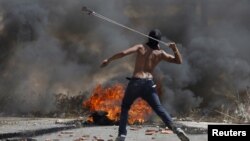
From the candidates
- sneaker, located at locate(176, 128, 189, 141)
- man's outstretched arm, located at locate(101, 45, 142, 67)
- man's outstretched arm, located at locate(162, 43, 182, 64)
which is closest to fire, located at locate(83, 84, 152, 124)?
man's outstretched arm, located at locate(162, 43, 182, 64)

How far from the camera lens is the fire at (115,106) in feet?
42.4

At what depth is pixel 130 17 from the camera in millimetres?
21031

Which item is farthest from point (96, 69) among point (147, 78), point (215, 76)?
point (147, 78)

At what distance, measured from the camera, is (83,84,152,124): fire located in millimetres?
12930

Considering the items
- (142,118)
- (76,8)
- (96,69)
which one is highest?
(76,8)

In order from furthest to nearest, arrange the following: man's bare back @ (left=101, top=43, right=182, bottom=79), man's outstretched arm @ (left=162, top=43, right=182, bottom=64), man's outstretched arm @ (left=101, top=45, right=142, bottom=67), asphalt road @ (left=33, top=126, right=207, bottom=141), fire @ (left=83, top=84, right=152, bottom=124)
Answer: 1. fire @ (left=83, top=84, right=152, bottom=124)
2. asphalt road @ (left=33, top=126, right=207, bottom=141)
3. man's outstretched arm @ (left=162, top=43, right=182, bottom=64)
4. man's bare back @ (left=101, top=43, right=182, bottom=79)
5. man's outstretched arm @ (left=101, top=45, right=142, bottom=67)

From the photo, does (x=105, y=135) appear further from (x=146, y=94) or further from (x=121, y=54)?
(x=121, y=54)

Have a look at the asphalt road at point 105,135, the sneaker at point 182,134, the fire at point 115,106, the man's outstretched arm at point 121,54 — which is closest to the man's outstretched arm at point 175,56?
the man's outstretched arm at point 121,54

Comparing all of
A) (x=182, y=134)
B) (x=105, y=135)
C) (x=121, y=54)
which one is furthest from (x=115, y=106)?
(x=121, y=54)

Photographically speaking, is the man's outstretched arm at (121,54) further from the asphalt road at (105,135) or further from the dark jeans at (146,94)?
the asphalt road at (105,135)

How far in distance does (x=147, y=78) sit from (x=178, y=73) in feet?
35.4

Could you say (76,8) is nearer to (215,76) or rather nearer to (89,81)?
(89,81)

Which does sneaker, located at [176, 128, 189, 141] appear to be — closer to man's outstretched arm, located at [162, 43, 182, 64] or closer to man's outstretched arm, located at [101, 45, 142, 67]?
man's outstretched arm, located at [162, 43, 182, 64]

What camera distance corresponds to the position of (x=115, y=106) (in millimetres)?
13195
